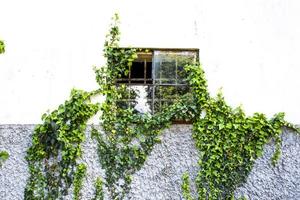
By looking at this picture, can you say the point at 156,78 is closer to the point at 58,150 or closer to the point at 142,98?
the point at 142,98

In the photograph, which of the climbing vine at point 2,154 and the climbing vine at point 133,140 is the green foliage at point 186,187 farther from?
the climbing vine at point 2,154

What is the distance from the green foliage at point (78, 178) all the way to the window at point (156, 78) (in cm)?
114

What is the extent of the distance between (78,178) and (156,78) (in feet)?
6.17

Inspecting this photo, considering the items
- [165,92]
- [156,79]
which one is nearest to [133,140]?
[165,92]

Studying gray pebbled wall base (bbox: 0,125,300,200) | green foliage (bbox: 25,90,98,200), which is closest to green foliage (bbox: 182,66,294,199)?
gray pebbled wall base (bbox: 0,125,300,200)

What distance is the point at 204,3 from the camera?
6.93 meters

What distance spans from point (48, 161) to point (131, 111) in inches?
55.7

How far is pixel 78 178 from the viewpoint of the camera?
6.71 metres

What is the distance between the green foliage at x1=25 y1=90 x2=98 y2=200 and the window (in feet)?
2.23

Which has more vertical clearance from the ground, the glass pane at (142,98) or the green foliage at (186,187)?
the glass pane at (142,98)

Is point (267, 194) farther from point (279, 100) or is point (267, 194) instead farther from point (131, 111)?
point (131, 111)

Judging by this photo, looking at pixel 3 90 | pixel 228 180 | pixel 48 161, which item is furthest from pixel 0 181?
pixel 228 180

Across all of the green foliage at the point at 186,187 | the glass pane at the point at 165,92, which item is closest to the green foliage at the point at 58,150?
the glass pane at the point at 165,92

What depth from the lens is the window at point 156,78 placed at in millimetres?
6996
